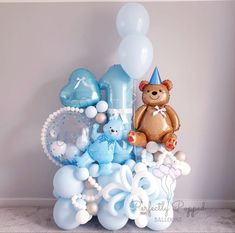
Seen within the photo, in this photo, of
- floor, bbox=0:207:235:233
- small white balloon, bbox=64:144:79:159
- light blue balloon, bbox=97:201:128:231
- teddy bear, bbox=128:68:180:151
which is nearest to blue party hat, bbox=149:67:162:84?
teddy bear, bbox=128:68:180:151

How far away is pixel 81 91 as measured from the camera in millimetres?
1782

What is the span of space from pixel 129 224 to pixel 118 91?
746 mm

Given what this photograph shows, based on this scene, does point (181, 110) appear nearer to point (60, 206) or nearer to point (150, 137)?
point (150, 137)

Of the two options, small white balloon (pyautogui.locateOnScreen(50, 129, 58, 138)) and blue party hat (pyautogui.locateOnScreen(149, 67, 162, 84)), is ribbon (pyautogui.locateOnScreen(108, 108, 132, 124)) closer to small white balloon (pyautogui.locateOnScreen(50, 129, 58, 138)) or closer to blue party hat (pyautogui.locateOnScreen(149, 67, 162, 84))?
blue party hat (pyautogui.locateOnScreen(149, 67, 162, 84))

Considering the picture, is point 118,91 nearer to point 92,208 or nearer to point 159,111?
point 159,111

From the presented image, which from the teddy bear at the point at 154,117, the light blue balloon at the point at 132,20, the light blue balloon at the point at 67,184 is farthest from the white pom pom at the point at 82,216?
the light blue balloon at the point at 132,20

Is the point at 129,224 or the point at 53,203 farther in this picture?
the point at 53,203

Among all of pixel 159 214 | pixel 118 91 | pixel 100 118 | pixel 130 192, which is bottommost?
pixel 159 214

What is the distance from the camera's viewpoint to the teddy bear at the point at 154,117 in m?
1.77

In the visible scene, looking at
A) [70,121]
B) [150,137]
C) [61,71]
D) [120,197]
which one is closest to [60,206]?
[120,197]

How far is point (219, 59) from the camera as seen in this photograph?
77.0 inches

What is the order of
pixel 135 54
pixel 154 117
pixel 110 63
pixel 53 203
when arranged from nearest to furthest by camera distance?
Result: pixel 135 54
pixel 154 117
pixel 110 63
pixel 53 203

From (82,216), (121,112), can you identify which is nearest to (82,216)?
(82,216)

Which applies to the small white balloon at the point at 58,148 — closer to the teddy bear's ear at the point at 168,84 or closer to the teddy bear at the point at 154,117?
the teddy bear at the point at 154,117
